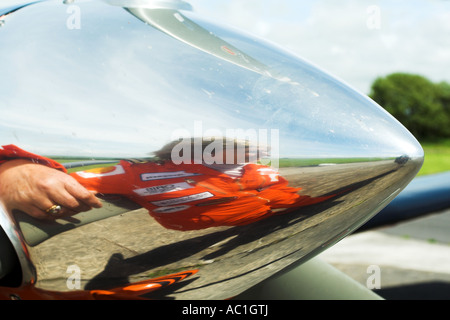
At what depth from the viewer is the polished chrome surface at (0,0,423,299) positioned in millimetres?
739

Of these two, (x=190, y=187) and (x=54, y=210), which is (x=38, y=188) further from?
(x=190, y=187)

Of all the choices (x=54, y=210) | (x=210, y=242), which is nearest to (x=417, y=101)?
(x=210, y=242)

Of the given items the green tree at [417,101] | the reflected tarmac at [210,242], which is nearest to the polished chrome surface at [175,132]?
the reflected tarmac at [210,242]

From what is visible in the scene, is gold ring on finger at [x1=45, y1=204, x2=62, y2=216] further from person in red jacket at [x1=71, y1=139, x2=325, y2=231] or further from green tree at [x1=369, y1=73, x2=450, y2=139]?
green tree at [x1=369, y1=73, x2=450, y2=139]

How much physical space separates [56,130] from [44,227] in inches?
7.2

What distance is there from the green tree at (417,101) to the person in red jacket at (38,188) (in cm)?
3920

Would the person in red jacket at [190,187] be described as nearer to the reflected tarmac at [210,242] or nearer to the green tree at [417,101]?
the reflected tarmac at [210,242]

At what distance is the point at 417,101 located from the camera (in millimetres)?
38781

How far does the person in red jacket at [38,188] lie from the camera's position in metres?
0.77

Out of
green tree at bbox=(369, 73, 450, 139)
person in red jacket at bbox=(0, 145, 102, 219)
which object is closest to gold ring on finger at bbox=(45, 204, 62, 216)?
person in red jacket at bbox=(0, 145, 102, 219)

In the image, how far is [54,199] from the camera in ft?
2.55
